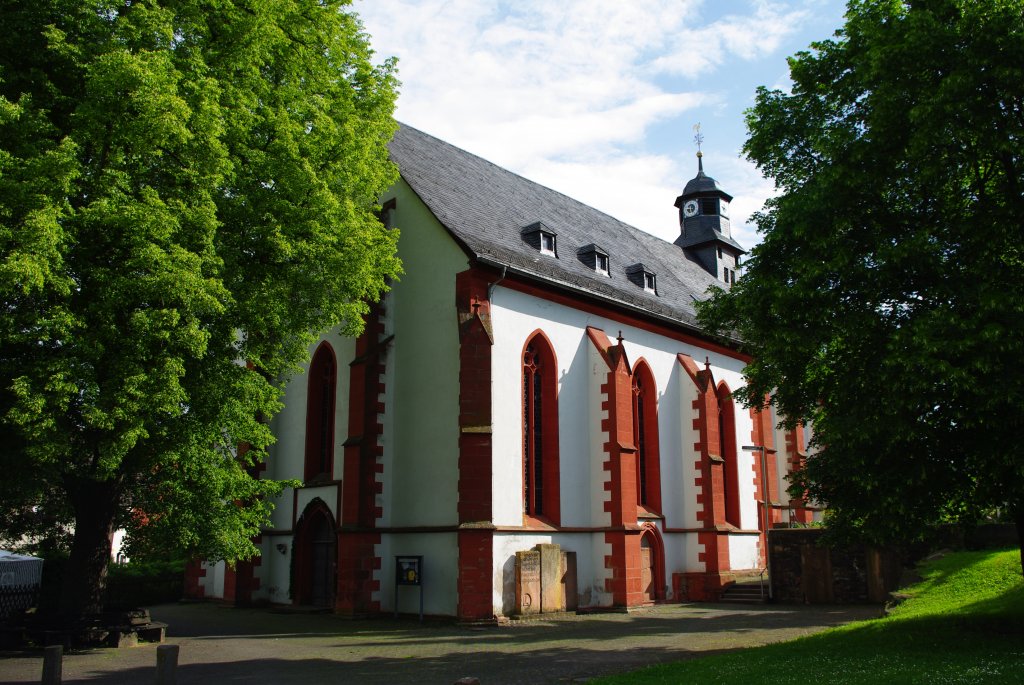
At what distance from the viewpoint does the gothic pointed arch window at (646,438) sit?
24891mm

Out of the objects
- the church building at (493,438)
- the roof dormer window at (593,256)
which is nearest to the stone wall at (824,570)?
the church building at (493,438)

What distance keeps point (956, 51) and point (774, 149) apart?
11.1 feet

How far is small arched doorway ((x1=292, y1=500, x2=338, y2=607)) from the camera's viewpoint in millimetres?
22172

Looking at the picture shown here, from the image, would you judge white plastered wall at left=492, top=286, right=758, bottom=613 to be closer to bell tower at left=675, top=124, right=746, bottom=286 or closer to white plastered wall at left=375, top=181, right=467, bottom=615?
white plastered wall at left=375, top=181, right=467, bottom=615

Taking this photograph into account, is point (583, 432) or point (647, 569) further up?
point (583, 432)

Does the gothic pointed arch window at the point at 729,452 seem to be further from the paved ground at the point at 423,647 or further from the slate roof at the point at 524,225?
the paved ground at the point at 423,647

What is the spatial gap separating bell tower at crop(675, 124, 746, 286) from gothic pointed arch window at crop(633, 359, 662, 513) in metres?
13.5

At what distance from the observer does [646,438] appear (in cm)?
2534

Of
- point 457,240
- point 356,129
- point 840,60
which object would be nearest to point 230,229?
point 356,129

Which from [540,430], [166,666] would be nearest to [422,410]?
[540,430]

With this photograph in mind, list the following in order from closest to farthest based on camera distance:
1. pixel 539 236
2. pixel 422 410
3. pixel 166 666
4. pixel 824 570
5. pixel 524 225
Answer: pixel 166 666 → pixel 422 410 → pixel 824 570 → pixel 539 236 → pixel 524 225

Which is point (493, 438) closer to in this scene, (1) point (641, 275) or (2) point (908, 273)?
(1) point (641, 275)

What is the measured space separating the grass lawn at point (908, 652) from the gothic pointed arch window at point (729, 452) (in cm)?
1229

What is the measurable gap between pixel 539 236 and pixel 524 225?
133cm
